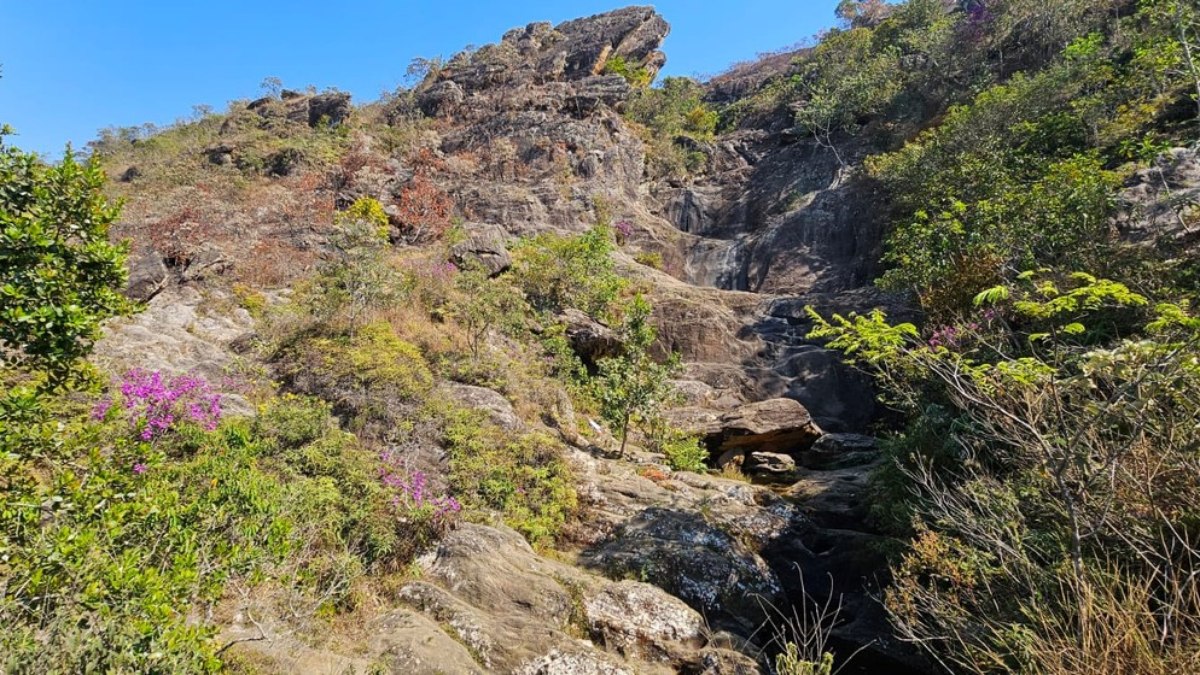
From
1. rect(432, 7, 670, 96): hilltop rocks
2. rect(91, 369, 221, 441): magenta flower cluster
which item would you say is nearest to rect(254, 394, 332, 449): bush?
rect(91, 369, 221, 441): magenta flower cluster

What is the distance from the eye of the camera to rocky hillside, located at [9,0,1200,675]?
4.30m

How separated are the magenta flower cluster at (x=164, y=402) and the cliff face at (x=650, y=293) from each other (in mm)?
1607

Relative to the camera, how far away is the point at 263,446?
293 inches

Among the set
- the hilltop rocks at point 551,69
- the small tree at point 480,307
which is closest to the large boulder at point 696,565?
the small tree at point 480,307

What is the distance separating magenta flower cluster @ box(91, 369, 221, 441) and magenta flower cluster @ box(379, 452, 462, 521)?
251 cm

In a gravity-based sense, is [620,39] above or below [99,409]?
above

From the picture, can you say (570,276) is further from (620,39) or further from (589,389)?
(620,39)

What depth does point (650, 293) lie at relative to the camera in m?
20.3

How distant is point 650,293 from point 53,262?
1742cm

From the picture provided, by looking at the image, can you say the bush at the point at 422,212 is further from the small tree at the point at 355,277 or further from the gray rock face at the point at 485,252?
the small tree at the point at 355,277

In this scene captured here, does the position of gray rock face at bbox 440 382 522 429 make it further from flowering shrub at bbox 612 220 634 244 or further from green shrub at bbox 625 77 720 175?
green shrub at bbox 625 77 720 175

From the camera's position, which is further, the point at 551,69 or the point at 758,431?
the point at 551,69

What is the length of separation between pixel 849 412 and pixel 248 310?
16.5 meters

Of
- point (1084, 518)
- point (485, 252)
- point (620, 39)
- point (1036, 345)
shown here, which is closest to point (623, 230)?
point (485, 252)
